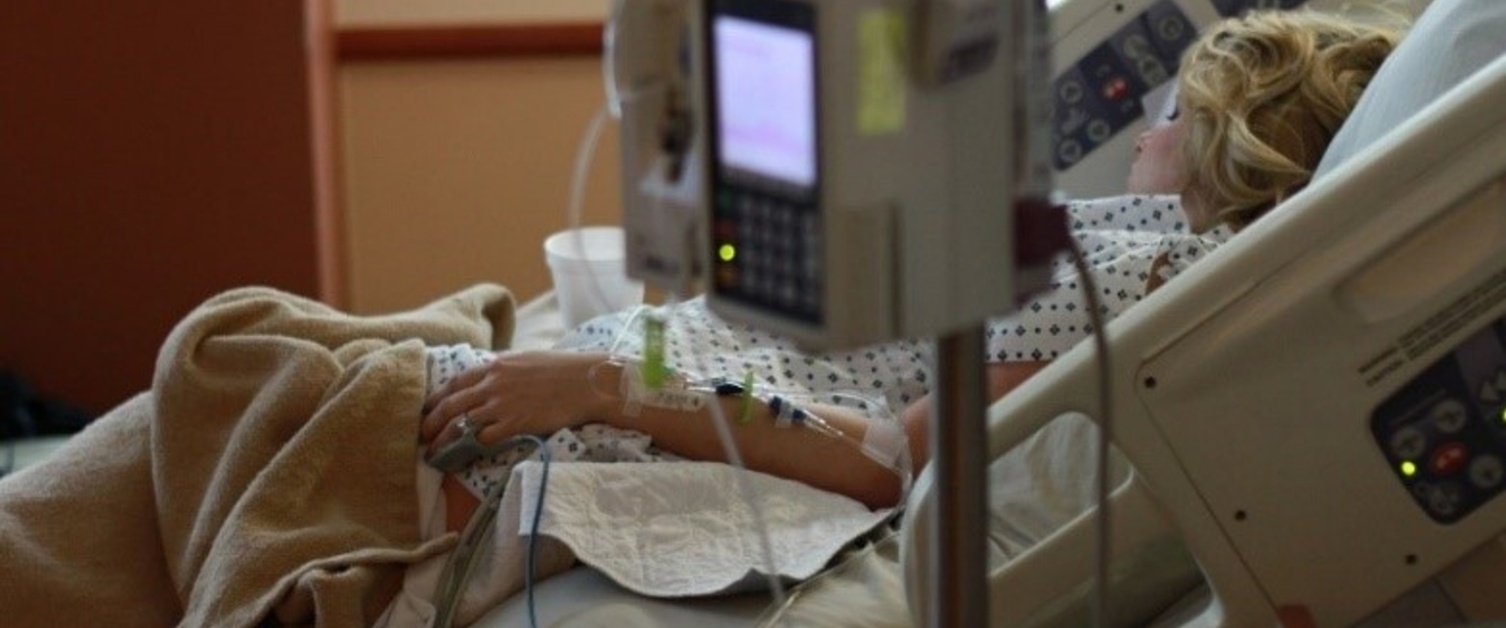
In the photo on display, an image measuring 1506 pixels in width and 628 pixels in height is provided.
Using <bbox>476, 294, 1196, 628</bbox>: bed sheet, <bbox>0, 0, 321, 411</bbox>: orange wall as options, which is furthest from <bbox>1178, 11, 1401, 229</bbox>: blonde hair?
<bbox>0, 0, 321, 411</bbox>: orange wall

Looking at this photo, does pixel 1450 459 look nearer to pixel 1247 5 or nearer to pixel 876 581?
pixel 876 581

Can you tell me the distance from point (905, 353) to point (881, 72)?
4.01ft

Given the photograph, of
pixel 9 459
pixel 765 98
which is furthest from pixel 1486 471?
pixel 9 459

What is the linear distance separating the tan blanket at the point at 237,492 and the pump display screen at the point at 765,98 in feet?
3.12

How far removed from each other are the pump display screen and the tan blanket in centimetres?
95

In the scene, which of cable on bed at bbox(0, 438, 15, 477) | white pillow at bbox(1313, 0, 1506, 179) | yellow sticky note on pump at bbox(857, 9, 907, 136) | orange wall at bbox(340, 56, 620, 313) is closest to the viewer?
yellow sticky note on pump at bbox(857, 9, 907, 136)

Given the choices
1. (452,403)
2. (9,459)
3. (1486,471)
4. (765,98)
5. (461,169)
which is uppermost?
(765,98)

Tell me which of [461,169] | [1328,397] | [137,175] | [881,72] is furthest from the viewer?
[461,169]

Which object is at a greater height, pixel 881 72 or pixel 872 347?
pixel 881 72

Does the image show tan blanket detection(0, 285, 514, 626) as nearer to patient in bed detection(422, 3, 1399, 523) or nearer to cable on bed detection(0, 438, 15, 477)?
patient in bed detection(422, 3, 1399, 523)

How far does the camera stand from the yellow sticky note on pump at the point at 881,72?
124 cm

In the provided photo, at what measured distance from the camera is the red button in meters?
1.77

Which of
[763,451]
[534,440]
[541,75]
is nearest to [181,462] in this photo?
[534,440]

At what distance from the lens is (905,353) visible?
8.02ft
